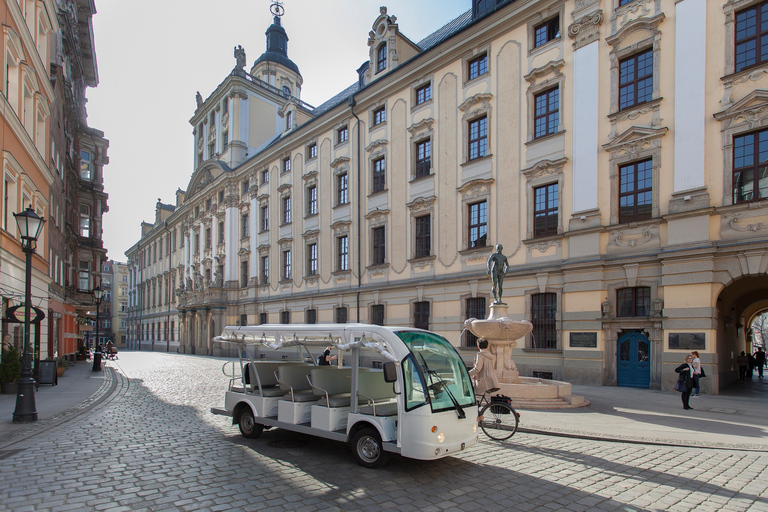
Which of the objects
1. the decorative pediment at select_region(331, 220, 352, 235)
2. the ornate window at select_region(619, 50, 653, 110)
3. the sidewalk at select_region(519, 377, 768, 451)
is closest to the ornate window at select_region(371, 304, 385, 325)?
the decorative pediment at select_region(331, 220, 352, 235)

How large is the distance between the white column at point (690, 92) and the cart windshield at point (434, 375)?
40.6 ft

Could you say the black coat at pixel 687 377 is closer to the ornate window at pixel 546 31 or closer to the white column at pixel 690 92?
the white column at pixel 690 92

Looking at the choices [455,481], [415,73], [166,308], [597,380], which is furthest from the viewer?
[166,308]

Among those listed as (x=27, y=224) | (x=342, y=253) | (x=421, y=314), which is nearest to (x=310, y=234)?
(x=342, y=253)

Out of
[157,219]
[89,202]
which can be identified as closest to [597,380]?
[89,202]

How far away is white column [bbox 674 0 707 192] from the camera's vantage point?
50.3 feet

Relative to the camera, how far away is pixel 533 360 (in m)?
18.7

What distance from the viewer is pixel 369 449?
707cm

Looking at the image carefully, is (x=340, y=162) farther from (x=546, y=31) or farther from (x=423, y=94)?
(x=546, y=31)

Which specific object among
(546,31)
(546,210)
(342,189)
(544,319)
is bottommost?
(544,319)

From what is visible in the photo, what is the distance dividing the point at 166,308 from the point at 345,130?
4102cm

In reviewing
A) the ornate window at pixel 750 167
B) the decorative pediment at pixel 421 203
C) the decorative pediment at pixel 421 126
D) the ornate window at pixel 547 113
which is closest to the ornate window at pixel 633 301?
the ornate window at pixel 750 167

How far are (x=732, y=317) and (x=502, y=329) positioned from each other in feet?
40.9

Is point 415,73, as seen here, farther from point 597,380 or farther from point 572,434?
point 572,434
